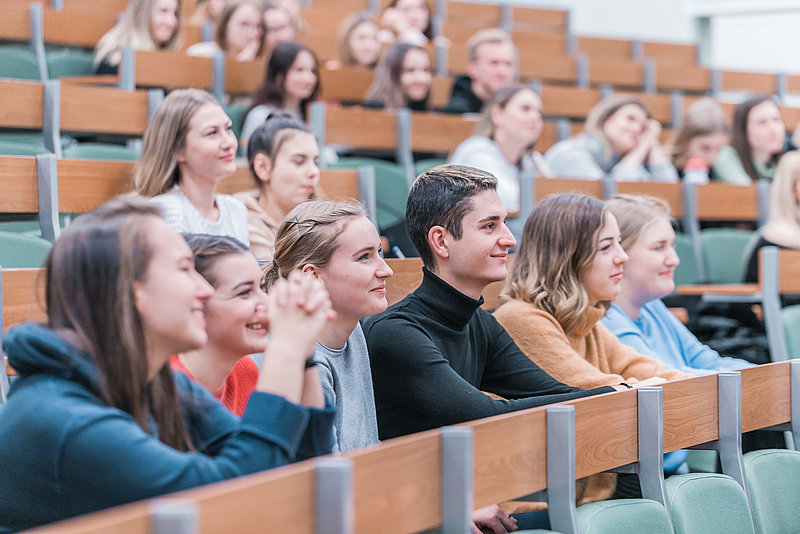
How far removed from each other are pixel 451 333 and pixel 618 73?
306cm

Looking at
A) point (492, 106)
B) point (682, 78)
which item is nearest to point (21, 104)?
point (492, 106)

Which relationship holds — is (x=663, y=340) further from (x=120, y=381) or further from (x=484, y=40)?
(x=484, y=40)

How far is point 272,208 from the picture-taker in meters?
1.97

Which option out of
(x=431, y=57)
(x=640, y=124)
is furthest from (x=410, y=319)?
(x=431, y=57)

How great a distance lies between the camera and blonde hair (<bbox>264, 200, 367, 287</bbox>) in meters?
1.20

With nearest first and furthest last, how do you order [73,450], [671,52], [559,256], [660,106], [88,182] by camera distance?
[73,450] → [559,256] → [88,182] → [660,106] → [671,52]

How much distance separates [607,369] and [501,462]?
0.71m

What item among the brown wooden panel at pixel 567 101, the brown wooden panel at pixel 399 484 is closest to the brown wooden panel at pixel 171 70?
the brown wooden panel at pixel 567 101

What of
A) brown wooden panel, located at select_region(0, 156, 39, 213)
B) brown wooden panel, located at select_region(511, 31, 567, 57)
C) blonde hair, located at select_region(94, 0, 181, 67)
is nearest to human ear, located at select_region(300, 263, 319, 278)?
brown wooden panel, located at select_region(0, 156, 39, 213)

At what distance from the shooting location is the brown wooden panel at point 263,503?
24.7 inches

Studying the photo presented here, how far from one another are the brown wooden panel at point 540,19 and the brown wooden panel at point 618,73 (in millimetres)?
649

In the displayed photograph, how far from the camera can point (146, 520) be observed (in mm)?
586

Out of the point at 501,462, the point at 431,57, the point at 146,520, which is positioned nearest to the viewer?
the point at 146,520

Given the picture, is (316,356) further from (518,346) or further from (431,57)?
(431,57)
